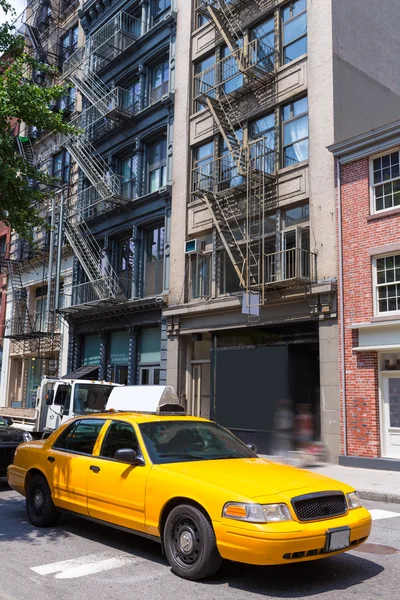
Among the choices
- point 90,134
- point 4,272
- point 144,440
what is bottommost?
point 144,440

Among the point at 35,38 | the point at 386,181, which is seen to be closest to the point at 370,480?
the point at 386,181

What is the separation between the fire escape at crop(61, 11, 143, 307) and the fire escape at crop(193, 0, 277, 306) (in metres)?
4.96

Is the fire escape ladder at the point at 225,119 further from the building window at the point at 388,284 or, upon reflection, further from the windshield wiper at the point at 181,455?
the windshield wiper at the point at 181,455

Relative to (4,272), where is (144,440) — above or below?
below

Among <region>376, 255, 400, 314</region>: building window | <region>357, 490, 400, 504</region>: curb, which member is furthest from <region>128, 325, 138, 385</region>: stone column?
<region>357, 490, 400, 504</region>: curb

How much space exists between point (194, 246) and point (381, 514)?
528 inches

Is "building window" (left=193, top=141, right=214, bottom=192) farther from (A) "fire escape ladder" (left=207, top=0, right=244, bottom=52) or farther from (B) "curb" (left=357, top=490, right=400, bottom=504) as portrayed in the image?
(B) "curb" (left=357, top=490, right=400, bottom=504)

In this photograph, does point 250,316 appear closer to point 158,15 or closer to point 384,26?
point 384,26

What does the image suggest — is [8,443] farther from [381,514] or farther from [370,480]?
[370,480]

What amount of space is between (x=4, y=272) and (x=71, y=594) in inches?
1295

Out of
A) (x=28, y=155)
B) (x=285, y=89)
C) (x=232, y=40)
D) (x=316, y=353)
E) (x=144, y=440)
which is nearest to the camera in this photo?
(x=144, y=440)

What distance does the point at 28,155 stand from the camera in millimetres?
34594

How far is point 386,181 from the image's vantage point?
16.0 m

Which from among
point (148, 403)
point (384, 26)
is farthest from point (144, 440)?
point (384, 26)
